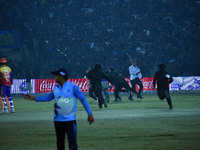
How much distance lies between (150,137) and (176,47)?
2830 cm

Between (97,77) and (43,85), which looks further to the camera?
(43,85)

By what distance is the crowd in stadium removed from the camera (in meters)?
35.8

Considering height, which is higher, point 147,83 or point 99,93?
point 147,83

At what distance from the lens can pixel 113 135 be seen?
10.6m

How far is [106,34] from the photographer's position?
38.1 m

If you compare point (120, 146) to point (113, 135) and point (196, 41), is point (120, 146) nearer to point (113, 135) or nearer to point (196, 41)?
point (113, 135)

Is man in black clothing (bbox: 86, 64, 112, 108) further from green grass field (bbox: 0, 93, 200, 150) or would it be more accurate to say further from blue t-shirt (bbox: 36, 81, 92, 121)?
blue t-shirt (bbox: 36, 81, 92, 121)

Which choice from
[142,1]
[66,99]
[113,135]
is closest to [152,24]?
[142,1]

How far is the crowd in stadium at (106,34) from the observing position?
1407 inches

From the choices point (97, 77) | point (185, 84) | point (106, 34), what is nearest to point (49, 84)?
point (106, 34)

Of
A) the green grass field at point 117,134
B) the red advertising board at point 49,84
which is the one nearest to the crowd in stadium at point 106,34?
the red advertising board at point 49,84

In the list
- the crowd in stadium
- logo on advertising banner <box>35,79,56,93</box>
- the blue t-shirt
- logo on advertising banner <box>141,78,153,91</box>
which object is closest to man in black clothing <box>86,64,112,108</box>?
the blue t-shirt

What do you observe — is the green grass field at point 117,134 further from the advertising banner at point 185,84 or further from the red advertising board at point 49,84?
the advertising banner at point 185,84

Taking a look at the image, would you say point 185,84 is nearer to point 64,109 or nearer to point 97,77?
point 97,77
